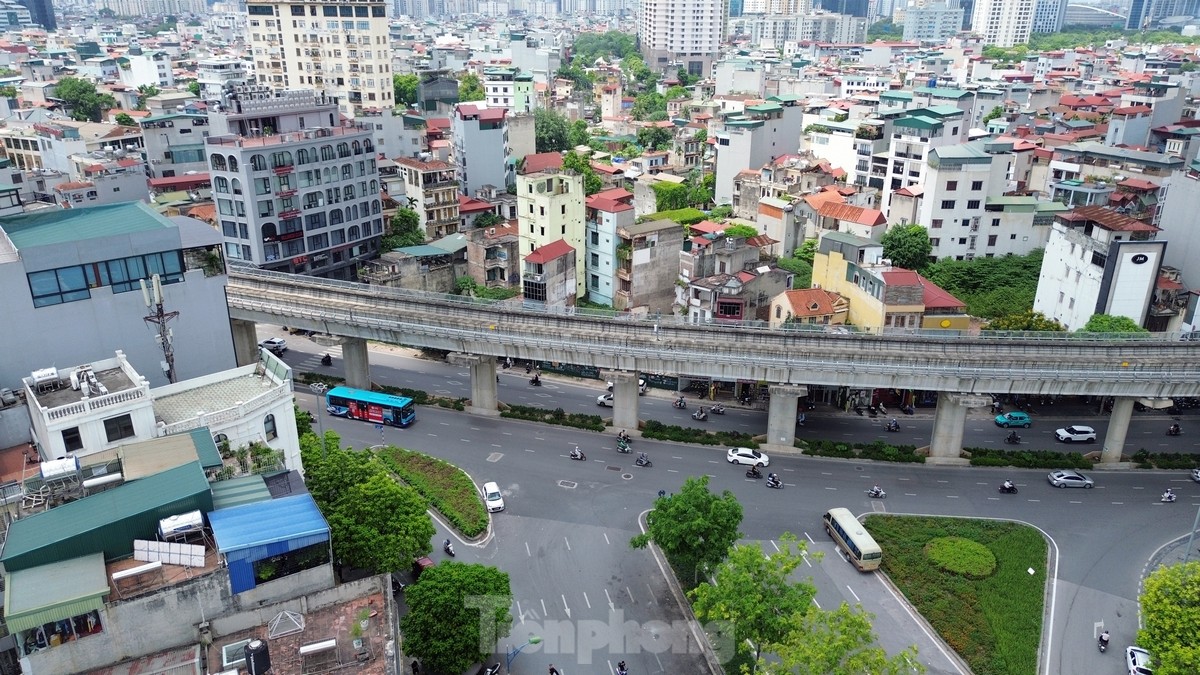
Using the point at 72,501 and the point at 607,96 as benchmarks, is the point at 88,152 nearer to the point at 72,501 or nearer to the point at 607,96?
the point at 72,501

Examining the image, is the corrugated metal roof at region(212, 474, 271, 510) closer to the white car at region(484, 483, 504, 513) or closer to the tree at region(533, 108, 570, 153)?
the white car at region(484, 483, 504, 513)

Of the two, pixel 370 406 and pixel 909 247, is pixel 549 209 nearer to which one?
pixel 370 406

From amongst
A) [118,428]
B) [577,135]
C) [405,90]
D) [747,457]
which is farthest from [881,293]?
[405,90]

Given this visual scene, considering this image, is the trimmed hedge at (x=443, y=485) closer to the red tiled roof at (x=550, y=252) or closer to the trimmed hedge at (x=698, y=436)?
the trimmed hedge at (x=698, y=436)

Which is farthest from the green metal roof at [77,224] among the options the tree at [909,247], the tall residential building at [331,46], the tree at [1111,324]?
the tall residential building at [331,46]

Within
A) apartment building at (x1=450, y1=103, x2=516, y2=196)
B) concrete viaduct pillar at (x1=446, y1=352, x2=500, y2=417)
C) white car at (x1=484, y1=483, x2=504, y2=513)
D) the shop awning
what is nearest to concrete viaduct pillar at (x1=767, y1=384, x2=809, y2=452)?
white car at (x1=484, y1=483, x2=504, y2=513)

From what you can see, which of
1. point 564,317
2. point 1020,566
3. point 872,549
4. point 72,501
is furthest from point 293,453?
point 1020,566
